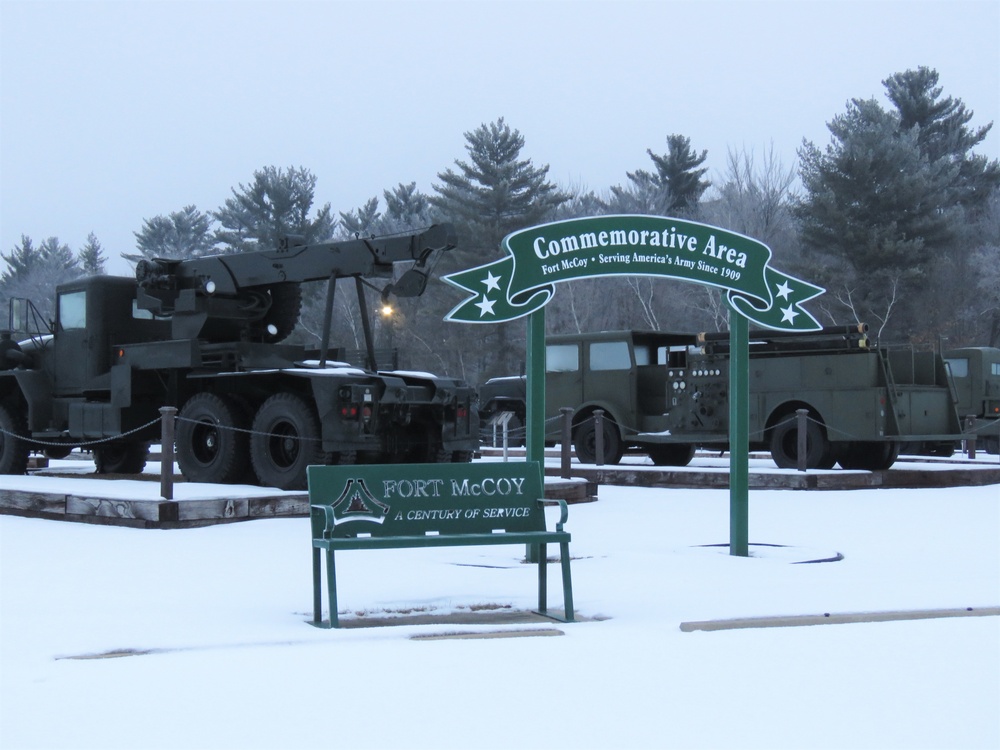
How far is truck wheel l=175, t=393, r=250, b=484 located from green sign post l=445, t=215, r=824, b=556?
4636 mm

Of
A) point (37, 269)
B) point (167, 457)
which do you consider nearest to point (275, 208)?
point (37, 269)

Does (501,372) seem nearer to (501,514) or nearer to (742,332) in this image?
Result: (742,332)

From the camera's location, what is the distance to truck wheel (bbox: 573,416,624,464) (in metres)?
20.9

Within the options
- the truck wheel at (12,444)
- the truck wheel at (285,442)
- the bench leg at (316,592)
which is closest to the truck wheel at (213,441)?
the truck wheel at (285,442)

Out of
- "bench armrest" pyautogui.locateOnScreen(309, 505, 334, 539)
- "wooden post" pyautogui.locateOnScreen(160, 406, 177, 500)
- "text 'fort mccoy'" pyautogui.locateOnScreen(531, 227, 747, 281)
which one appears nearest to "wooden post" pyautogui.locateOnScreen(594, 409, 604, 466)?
"wooden post" pyautogui.locateOnScreen(160, 406, 177, 500)

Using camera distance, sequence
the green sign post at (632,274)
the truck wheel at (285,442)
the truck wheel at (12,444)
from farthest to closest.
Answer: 1. the truck wheel at (12,444)
2. the truck wheel at (285,442)
3. the green sign post at (632,274)

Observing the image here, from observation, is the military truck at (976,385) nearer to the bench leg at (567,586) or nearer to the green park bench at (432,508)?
the green park bench at (432,508)

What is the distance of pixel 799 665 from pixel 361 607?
8.64ft

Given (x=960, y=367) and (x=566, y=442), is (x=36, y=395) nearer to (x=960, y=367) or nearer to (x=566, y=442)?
(x=566, y=442)

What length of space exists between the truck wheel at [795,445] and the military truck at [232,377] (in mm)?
5633

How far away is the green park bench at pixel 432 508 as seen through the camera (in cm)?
717

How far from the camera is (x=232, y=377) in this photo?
14414 millimetres

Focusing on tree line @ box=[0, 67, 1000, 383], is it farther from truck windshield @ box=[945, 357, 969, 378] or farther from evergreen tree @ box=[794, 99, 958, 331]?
truck windshield @ box=[945, 357, 969, 378]

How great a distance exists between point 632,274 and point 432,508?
345cm
